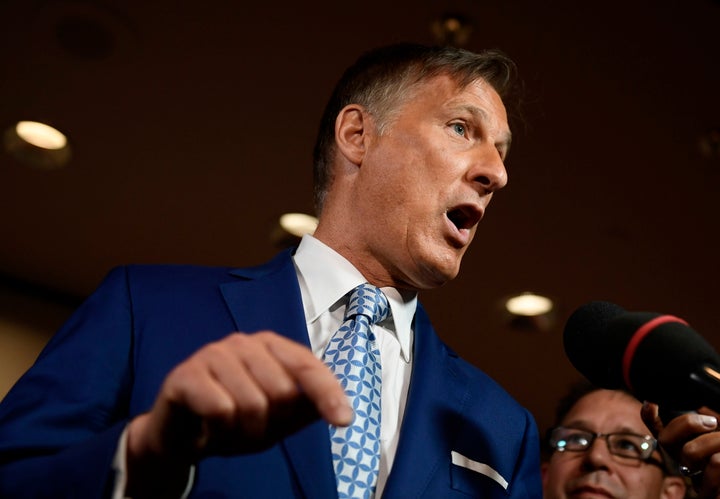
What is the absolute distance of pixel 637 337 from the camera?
92cm

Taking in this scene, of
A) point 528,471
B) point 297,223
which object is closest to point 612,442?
point 528,471

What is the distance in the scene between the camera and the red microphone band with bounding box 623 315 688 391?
0.91 metres

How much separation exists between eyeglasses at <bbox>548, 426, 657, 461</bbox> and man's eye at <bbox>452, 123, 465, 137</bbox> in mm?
1150

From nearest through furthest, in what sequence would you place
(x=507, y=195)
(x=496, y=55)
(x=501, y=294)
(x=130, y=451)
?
(x=130, y=451)
(x=496, y=55)
(x=507, y=195)
(x=501, y=294)

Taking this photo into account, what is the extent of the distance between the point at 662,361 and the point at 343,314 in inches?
22.5

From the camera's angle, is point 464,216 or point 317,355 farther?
point 464,216

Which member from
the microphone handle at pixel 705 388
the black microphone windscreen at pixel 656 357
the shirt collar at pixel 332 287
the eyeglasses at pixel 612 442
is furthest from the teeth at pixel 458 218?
the eyeglasses at pixel 612 442

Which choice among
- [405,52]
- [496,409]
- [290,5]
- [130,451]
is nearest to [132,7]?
[290,5]

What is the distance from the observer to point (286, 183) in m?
3.49

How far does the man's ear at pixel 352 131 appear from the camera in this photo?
1635 mm

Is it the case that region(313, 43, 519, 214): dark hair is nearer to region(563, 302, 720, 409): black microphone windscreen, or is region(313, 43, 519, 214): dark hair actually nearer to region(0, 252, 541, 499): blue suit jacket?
region(0, 252, 541, 499): blue suit jacket

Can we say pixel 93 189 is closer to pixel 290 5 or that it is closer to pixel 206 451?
pixel 290 5

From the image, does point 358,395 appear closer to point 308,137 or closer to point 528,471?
Answer: point 528,471

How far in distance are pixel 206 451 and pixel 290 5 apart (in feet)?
6.73
